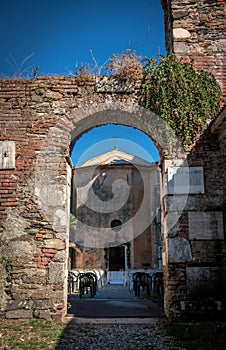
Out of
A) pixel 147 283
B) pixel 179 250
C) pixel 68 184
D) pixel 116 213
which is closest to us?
pixel 179 250

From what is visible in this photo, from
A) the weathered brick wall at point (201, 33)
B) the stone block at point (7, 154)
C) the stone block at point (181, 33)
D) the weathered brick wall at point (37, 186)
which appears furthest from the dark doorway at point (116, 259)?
the stone block at point (181, 33)

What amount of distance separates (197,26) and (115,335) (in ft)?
19.1

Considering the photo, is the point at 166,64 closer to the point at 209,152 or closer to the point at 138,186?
the point at 209,152

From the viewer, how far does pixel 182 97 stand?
6199 mm

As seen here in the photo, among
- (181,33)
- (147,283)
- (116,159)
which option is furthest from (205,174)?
(116,159)

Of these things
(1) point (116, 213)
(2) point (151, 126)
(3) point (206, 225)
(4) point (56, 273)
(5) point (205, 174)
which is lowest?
(4) point (56, 273)

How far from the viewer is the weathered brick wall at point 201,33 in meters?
6.50

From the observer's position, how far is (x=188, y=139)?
608 centimetres

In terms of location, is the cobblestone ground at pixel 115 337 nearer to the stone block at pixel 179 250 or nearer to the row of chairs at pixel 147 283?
the stone block at pixel 179 250

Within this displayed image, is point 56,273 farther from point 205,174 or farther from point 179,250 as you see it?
point 205,174

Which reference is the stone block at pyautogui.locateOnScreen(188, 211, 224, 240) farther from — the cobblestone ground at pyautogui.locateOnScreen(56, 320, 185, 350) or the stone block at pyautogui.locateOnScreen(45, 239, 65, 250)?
the stone block at pyautogui.locateOnScreen(45, 239, 65, 250)

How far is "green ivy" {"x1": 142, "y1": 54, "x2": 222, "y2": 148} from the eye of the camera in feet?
20.1

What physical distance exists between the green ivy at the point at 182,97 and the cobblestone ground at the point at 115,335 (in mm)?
3197

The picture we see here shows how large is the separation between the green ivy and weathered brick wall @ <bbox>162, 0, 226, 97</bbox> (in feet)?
1.21
